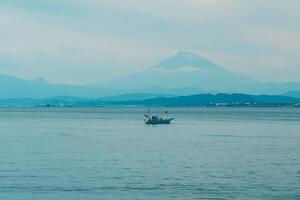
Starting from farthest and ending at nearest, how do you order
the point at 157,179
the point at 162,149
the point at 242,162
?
1. the point at 162,149
2. the point at 242,162
3. the point at 157,179

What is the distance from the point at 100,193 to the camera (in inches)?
959

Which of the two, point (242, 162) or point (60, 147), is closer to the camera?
point (242, 162)

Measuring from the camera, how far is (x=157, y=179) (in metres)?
27.9

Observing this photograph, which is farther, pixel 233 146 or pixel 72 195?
pixel 233 146

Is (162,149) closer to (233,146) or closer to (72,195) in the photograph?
(233,146)

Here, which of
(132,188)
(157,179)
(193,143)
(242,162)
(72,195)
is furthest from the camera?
(193,143)

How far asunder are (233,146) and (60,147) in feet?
41.0

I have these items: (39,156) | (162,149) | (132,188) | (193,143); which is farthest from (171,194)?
(193,143)

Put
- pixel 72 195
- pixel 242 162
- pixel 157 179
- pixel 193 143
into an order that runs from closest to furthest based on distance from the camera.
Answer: pixel 72 195 → pixel 157 179 → pixel 242 162 → pixel 193 143

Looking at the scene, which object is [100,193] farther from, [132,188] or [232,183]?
[232,183]

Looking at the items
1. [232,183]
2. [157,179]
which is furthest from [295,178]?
[157,179]

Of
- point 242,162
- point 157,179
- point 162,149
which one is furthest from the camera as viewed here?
point 162,149

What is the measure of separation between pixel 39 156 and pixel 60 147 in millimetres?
7253

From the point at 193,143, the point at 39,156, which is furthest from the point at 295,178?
the point at 193,143
